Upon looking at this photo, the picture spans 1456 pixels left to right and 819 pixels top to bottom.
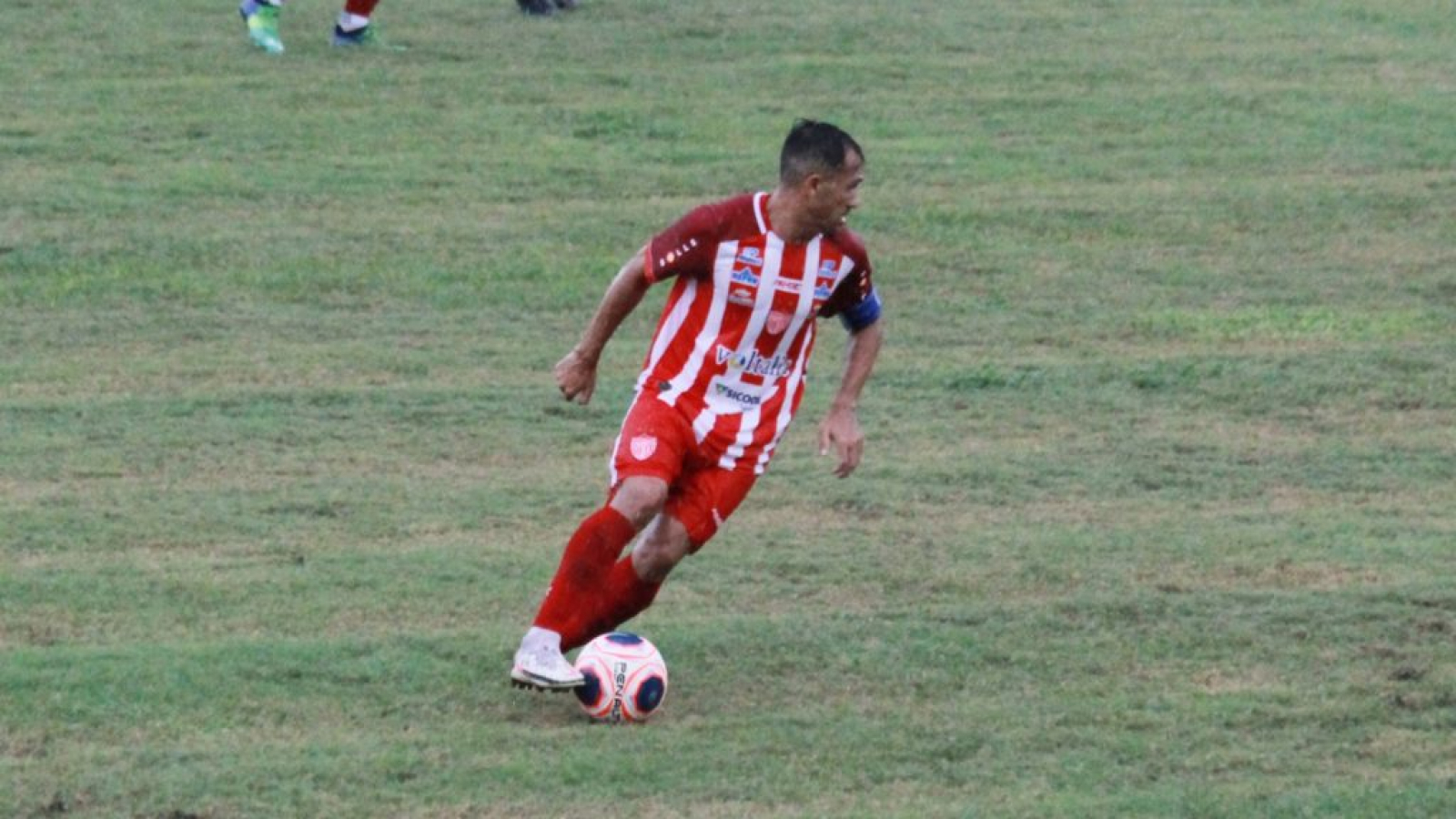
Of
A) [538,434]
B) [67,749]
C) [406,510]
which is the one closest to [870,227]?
[538,434]

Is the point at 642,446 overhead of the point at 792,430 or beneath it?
overhead

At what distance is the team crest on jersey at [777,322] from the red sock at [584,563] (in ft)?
2.20

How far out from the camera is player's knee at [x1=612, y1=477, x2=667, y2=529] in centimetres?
644

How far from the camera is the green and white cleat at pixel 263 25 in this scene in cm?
1523

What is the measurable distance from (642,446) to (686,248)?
0.56 m

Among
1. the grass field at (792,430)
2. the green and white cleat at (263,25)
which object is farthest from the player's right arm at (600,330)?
the green and white cleat at (263,25)

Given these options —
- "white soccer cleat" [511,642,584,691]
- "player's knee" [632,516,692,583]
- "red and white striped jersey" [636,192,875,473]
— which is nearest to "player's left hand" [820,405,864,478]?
"red and white striped jersey" [636,192,875,473]

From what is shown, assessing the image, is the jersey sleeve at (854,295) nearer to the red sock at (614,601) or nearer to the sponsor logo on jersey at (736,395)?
the sponsor logo on jersey at (736,395)

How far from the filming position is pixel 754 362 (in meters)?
6.63

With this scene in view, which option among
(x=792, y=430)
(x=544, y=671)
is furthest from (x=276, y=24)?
(x=544, y=671)

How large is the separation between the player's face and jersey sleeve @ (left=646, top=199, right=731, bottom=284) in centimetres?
27

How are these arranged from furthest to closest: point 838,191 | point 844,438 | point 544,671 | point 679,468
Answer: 1. point 844,438
2. point 679,468
3. point 838,191
4. point 544,671

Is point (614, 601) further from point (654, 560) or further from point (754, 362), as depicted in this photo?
point (754, 362)

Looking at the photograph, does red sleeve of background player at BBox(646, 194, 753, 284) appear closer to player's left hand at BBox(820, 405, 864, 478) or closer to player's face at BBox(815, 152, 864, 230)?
player's face at BBox(815, 152, 864, 230)
